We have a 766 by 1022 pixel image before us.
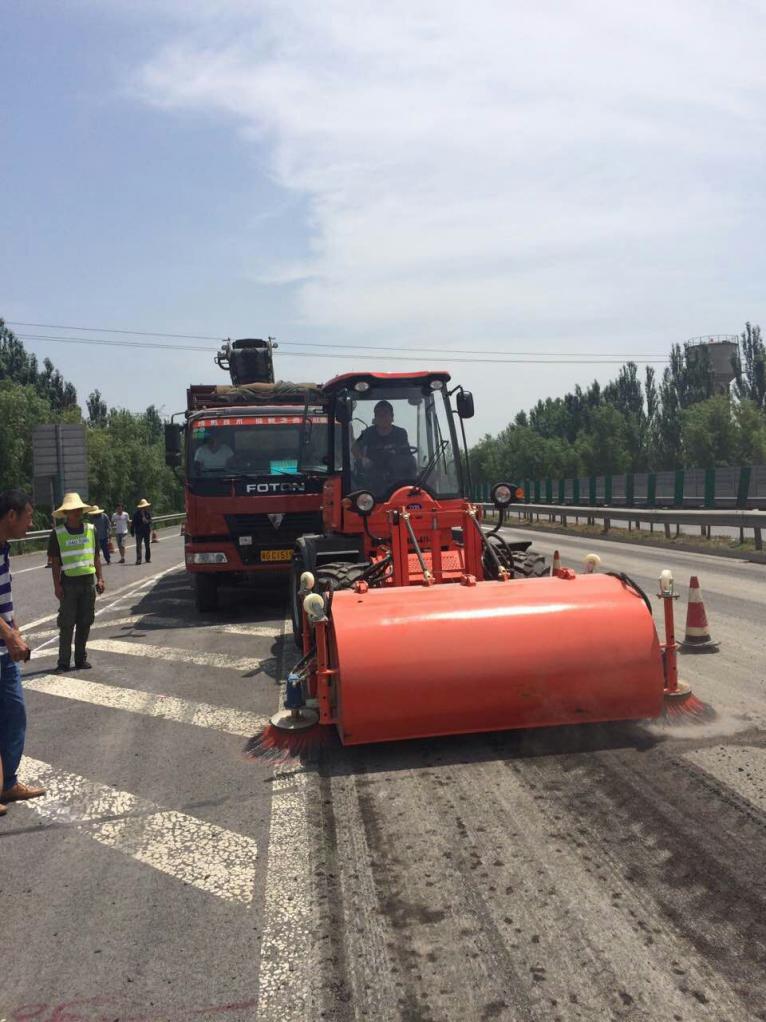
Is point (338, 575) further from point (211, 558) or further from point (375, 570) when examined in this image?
point (211, 558)

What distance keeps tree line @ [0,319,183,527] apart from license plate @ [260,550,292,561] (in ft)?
120

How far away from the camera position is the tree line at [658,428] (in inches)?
2504

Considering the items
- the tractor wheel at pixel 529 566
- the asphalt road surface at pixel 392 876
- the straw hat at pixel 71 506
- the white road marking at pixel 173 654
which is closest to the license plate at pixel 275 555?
the white road marking at pixel 173 654

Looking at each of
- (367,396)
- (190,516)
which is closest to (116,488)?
(190,516)

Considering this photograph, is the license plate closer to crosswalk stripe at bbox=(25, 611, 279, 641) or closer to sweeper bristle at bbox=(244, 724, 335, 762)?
crosswalk stripe at bbox=(25, 611, 279, 641)

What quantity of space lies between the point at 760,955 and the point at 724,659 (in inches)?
206

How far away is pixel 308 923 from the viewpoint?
11.6 ft

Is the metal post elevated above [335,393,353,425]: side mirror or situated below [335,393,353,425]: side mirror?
below

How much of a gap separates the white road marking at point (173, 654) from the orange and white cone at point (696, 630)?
13.6ft

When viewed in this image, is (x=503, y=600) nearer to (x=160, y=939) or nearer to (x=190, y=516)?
(x=160, y=939)

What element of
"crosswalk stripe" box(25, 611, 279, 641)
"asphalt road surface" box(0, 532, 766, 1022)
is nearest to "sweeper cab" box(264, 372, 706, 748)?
"asphalt road surface" box(0, 532, 766, 1022)

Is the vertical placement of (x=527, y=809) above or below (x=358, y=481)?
below

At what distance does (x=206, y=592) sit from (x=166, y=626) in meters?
0.97

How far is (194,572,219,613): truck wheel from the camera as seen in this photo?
42.8 feet
